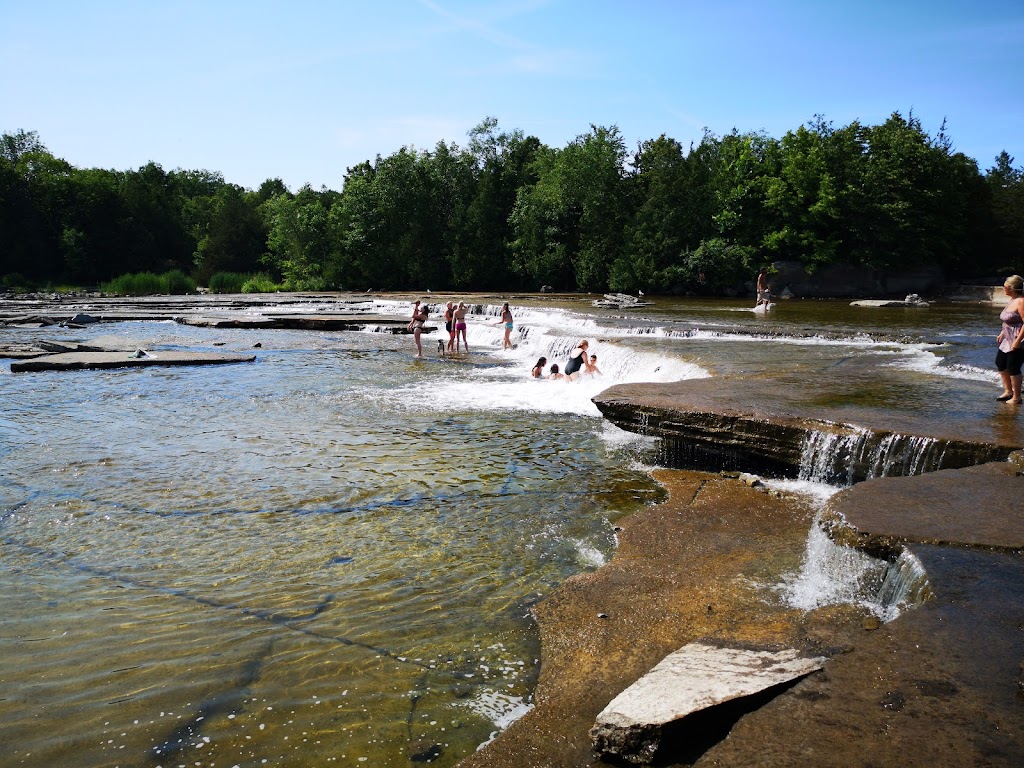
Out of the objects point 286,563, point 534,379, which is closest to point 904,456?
point 286,563

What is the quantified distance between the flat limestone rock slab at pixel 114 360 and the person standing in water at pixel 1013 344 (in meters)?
15.9

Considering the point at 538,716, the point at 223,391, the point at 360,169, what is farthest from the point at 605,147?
the point at 538,716

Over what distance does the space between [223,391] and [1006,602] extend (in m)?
13.1

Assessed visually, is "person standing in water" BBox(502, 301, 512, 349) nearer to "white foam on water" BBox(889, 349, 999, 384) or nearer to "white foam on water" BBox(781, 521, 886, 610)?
"white foam on water" BBox(889, 349, 999, 384)

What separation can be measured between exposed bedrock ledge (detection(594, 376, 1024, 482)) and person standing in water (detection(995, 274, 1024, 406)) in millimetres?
417

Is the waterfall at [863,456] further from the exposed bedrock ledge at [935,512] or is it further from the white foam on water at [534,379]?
the white foam on water at [534,379]

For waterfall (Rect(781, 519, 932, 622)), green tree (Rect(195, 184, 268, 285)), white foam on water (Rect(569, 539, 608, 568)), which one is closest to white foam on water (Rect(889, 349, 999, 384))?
waterfall (Rect(781, 519, 932, 622))

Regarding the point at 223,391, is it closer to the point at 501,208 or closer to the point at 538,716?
the point at 538,716

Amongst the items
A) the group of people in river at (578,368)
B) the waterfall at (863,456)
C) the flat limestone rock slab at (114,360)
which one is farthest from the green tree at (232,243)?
the waterfall at (863,456)

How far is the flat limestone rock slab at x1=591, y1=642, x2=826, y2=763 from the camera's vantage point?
312 centimetres

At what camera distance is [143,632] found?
459 cm

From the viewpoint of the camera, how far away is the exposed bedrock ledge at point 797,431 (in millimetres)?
7072

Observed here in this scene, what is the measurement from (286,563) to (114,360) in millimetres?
13891

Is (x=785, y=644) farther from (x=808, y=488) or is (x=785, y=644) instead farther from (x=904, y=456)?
(x=904, y=456)
